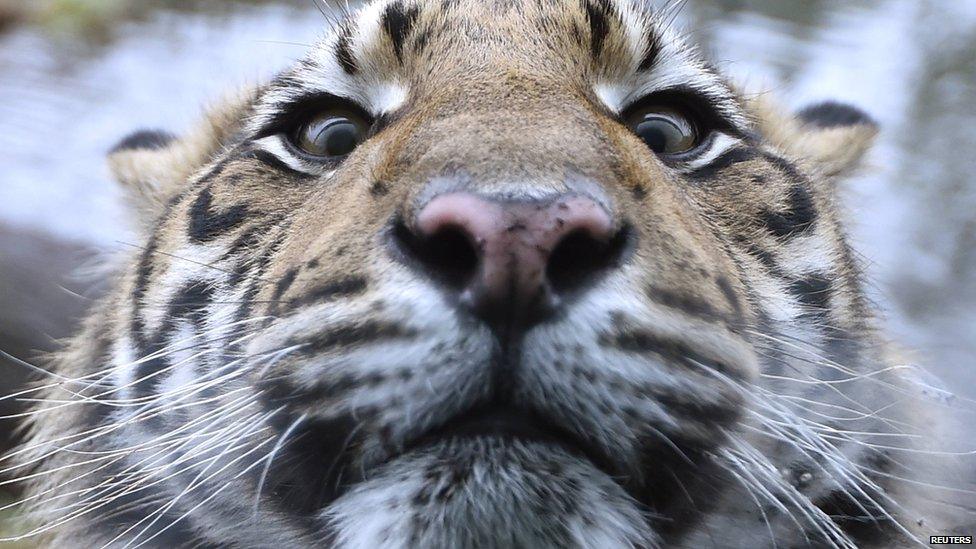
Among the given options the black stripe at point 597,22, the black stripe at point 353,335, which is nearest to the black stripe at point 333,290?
the black stripe at point 353,335

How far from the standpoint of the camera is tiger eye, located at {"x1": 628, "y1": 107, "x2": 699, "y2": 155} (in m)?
2.44

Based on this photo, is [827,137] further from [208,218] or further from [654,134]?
[208,218]

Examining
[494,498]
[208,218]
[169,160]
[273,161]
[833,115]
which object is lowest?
[494,498]

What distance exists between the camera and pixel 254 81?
137 inches

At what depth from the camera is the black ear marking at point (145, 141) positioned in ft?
12.0

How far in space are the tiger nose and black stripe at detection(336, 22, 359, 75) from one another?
96cm

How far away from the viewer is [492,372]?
155 centimetres

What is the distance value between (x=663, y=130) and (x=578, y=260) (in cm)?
99

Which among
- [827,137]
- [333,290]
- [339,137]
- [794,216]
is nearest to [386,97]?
[339,137]

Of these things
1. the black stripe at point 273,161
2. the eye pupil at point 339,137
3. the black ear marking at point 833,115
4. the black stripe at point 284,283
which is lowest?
the black stripe at point 284,283

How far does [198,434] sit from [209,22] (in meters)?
6.42

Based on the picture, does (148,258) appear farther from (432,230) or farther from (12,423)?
(12,423)

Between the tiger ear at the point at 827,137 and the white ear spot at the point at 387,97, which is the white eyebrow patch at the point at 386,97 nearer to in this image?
the white ear spot at the point at 387,97

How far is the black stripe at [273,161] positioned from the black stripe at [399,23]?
37 centimetres
